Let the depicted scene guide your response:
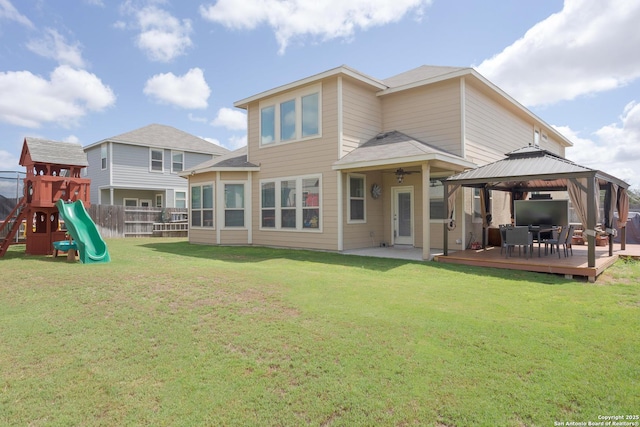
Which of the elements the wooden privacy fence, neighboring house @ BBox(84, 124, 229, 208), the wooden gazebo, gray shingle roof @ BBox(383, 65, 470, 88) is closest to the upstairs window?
neighboring house @ BBox(84, 124, 229, 208)

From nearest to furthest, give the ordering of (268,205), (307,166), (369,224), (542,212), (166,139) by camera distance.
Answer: (542,212)
(307,166)
(369,224)
(268,205)
(166,139)

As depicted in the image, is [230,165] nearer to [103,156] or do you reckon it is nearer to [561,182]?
[561,182]

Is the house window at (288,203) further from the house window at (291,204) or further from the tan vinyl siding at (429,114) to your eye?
the tan vinyl siding at (429,114)

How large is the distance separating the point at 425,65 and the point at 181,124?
64.6 ft

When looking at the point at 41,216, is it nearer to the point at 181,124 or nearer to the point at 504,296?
the point at 504,296

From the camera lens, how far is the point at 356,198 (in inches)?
469

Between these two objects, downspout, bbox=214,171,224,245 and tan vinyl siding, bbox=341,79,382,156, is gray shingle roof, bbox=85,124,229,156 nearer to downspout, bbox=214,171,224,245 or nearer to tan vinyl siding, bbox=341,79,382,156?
downspout, bbox=214,171,224,245

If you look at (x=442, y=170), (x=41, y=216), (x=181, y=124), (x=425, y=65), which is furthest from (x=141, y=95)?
(x=442, y=170)

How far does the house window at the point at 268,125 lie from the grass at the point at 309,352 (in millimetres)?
7915

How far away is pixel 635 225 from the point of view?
46.7ft

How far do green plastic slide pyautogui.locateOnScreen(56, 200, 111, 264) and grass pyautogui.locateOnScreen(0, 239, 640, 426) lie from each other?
2.21 metres

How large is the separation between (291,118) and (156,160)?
14.9 metres

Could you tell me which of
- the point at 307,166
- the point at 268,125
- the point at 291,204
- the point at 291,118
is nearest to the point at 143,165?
the point at 268,125

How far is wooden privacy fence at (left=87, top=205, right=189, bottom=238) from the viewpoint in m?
18.0
